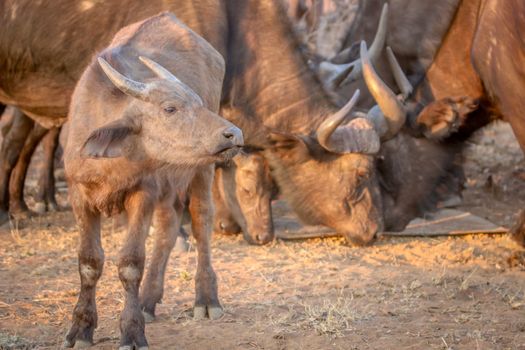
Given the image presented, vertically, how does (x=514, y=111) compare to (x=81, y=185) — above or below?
below

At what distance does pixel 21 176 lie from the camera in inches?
402

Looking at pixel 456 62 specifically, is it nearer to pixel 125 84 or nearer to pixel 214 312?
pixel 214 312

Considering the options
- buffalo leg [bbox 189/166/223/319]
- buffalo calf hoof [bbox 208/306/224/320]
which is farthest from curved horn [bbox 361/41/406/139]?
buffalo calf hoof [bbox 208/306/224/320]

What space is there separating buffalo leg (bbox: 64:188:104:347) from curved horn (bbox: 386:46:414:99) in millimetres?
4569

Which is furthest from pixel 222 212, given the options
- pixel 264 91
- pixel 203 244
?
pixel 203 244

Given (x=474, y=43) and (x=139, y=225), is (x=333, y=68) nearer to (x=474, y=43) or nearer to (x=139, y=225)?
(x=474, y=43)

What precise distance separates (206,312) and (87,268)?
0.99 m

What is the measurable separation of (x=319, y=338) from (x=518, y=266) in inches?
107

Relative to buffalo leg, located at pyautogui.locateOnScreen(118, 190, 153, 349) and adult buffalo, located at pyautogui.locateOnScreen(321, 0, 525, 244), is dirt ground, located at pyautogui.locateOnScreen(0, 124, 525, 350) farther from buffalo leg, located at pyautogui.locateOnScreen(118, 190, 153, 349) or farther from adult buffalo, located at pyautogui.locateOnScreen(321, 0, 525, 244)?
adult buffalo, located at pyautogui.locateOnScreen(321, 0, 525, 244)

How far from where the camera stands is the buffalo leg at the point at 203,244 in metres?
6.30

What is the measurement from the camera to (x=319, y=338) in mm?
5746

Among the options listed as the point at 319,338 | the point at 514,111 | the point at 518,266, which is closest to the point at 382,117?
the point at 514,111

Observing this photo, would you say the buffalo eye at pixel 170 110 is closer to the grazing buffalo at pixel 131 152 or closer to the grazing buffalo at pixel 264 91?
the grazing buffalo at pixel 131 152

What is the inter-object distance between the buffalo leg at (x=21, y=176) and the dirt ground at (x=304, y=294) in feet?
1.06
